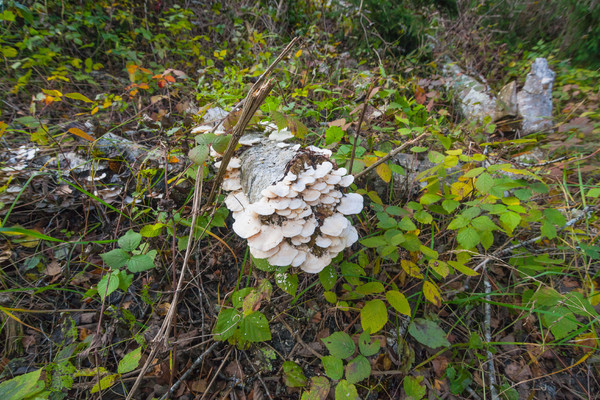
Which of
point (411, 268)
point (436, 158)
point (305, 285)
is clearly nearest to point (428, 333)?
point (411, 268)

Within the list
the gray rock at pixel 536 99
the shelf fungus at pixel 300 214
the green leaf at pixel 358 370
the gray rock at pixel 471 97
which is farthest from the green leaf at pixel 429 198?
the gray rock at pixel 536 99

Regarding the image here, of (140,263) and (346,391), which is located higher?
(140,263)

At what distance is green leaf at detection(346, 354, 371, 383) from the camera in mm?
1405

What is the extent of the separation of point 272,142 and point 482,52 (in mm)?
6724

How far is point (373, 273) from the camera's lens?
6.23ft

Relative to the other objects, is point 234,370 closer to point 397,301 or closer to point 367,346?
point 367,346

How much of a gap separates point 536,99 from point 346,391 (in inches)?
214

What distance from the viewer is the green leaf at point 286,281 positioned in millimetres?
1501

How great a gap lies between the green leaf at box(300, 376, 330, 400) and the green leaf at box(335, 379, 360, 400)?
4.0 inches

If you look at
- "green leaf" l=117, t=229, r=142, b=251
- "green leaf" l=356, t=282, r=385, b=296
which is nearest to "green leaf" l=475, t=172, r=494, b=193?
"green leaf" l=356, t=282, r=385, b=296

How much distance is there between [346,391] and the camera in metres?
1.38

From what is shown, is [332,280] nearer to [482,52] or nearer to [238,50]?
[238,50]

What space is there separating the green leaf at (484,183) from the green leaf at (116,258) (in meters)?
2.25

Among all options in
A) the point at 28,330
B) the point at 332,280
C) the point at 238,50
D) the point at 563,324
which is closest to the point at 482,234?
the point at 563,324
